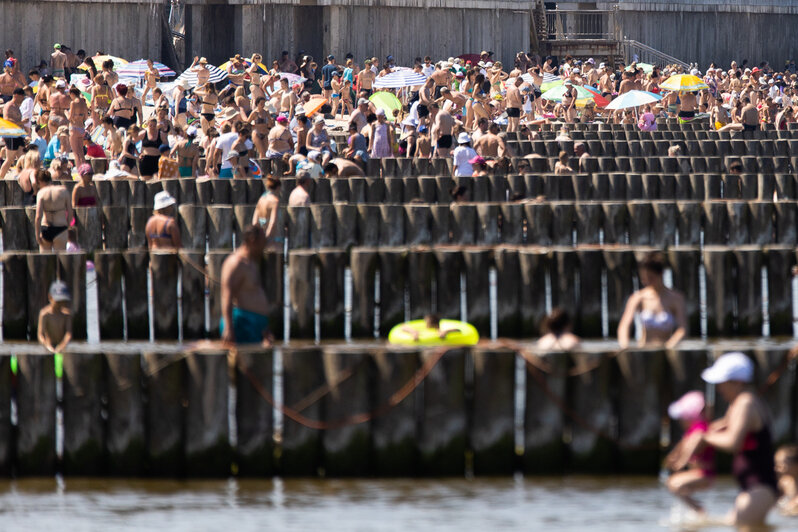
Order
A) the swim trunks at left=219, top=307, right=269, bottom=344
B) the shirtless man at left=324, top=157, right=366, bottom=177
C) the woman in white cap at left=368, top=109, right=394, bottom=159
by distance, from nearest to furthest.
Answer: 1. the swim trunks at left=219, top=307, right=269, bottom=344
2. the shirtless man at left=324, top=157, right=366, bottom=177
3. the woman in white cap at left=368, top=109, right=394, bottom=159

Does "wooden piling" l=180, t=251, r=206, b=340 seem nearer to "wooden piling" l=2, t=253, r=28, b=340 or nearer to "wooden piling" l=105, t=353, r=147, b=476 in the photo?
"wooden piling" l=2, t=253, r=28, b=340

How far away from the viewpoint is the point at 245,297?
1284cm

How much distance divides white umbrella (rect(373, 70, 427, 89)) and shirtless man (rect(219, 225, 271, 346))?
26688mm

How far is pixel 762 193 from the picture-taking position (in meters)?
25.5

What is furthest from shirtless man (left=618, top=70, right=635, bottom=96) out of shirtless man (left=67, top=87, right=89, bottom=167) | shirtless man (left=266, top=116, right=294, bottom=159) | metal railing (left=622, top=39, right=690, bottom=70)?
metal railing (left=622, top=39, right=690, bottom=70)

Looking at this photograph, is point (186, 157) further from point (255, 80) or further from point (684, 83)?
point (684, 83)

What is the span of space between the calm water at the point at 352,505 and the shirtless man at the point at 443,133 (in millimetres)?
18250

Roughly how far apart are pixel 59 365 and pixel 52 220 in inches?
304

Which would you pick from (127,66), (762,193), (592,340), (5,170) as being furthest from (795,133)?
(592,340)

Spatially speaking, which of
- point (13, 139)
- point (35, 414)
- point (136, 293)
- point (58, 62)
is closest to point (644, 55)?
point (58, 62)

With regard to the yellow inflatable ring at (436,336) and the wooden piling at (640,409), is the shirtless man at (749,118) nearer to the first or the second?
the yellow inflatable ring at (436,336)

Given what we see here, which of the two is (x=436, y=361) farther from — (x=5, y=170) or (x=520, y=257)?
(x=5, y=170)

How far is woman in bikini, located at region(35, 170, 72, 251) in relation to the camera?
18.7 m

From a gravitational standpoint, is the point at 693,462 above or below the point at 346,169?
below
